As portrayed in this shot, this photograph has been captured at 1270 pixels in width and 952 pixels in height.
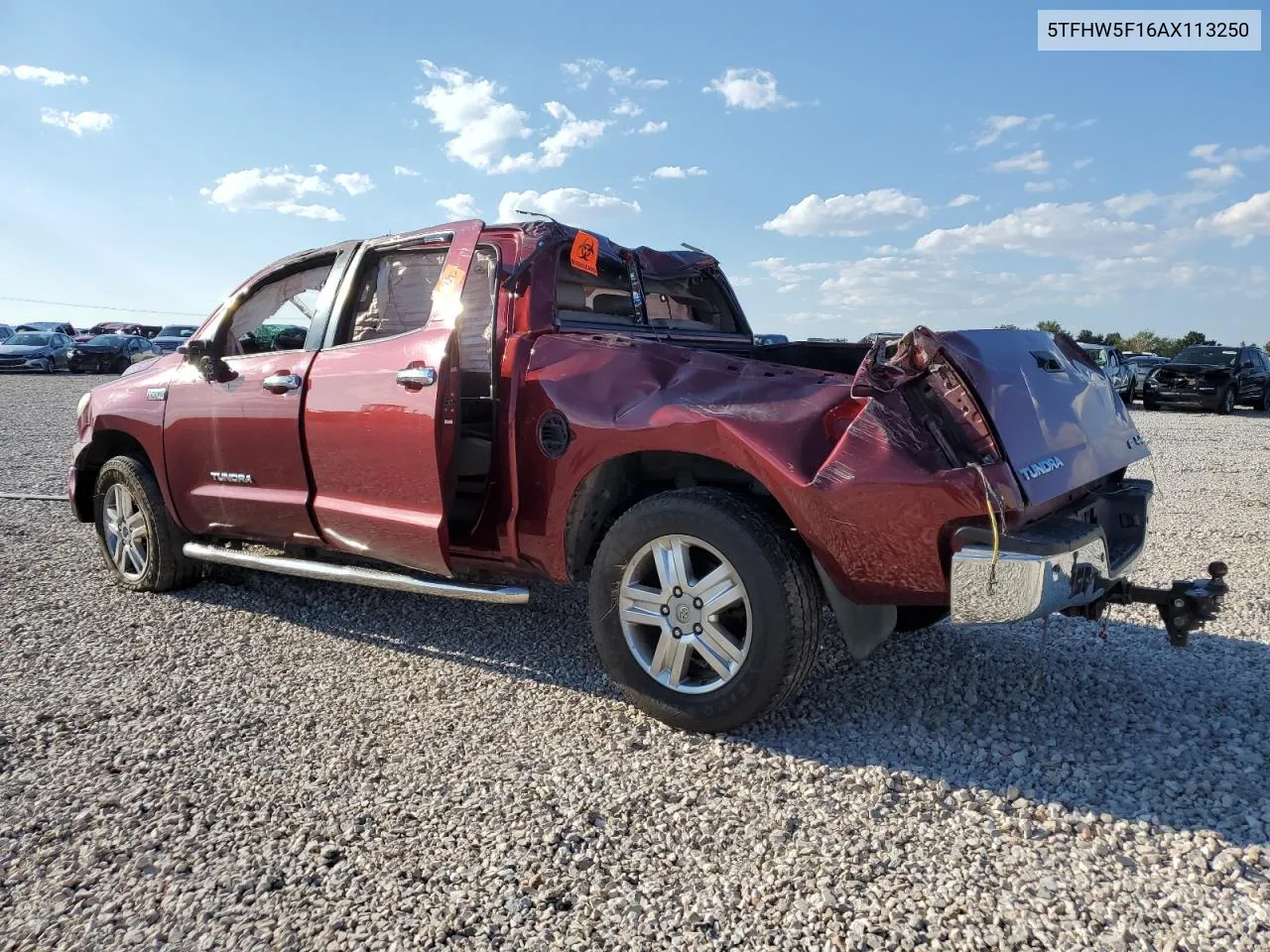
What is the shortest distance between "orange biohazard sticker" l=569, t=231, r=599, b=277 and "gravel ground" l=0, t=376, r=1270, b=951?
1709mm

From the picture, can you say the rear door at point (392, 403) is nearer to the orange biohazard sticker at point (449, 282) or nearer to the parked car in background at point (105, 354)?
the orange biohazard sticker at point (449, 282)

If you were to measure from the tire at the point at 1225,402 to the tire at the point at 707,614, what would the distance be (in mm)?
21549

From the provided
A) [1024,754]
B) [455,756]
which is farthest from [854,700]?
[455,756]

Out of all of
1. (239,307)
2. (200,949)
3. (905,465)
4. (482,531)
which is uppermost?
(239,307)

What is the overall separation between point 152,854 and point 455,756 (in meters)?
0.92

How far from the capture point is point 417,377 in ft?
11.9

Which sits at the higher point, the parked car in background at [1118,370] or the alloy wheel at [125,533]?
the parked car in background at [1118,370]

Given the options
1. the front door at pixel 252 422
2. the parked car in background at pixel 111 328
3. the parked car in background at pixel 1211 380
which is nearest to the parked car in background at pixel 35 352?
the parked car in background at pixel 111 328

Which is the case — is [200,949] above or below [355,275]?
below

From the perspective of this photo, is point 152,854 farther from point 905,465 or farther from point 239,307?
point 239,307

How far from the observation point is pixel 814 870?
2.39 m

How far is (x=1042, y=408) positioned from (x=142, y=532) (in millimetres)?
4617

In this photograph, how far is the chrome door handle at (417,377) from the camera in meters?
3.60

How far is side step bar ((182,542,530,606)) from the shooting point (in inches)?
140
